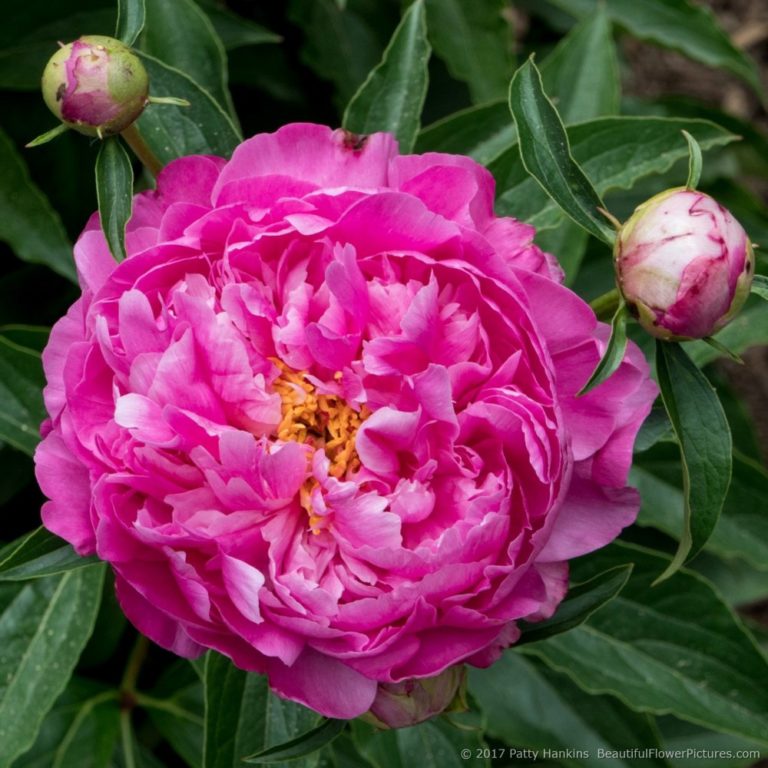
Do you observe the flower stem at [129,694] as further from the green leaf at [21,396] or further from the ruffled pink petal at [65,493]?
the ruffled pink petal at [65,493]

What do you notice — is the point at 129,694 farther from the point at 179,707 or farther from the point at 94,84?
the point at 94,84

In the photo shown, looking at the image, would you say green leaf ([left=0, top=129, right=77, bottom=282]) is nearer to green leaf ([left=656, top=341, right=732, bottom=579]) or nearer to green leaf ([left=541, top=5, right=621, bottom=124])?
green leaf ([left=541, top=5, right=621, bottom=124])

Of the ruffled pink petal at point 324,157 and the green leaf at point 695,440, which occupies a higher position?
the ruffled pink petal at point 324,157

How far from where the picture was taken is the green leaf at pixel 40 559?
777 millimetres

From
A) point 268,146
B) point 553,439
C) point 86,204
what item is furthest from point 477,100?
point 553,439

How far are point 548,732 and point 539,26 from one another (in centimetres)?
115

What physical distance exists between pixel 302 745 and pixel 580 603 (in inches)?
9.2

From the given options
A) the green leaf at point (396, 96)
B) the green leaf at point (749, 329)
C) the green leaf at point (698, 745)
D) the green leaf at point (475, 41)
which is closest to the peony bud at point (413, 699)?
the green leaf at point (396, 96)

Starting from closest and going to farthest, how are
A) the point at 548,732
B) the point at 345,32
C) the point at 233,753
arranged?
1. the point at 233,753
2. the point at 548,732
3. the point at 345,32

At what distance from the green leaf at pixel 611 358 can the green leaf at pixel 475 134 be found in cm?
46

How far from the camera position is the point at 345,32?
1.49 metres

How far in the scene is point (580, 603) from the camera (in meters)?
0.84

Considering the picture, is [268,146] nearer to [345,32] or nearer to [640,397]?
[640,397]

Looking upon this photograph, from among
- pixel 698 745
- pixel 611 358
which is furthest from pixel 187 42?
pixel 698 745
